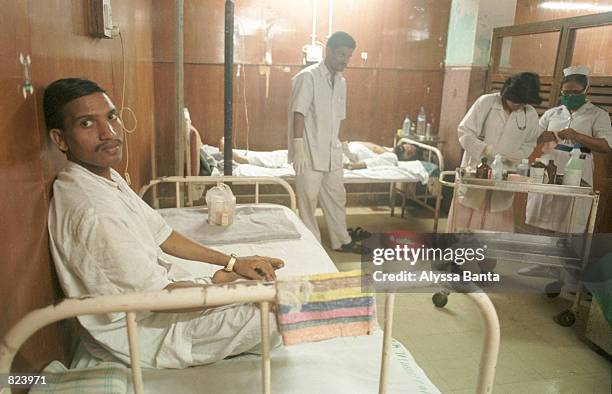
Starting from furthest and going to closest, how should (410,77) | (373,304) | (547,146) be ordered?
(410,77), (547,146), (373,304)

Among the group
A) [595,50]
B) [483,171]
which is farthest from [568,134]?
[595,50]

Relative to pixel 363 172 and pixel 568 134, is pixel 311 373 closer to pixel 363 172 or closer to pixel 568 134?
pixel 568 134

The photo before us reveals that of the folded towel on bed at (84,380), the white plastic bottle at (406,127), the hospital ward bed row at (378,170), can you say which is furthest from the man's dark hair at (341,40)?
the folded towel on bed at (84,380)

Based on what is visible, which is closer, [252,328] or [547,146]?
[252,328]

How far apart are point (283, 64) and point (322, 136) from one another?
6.29ft

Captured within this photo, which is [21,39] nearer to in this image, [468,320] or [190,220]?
[190,220]

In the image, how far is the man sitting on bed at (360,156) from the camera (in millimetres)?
4844

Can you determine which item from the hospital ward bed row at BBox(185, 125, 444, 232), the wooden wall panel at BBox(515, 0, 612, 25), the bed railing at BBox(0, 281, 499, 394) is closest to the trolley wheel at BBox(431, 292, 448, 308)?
the hospital ward bed row at BBox(185, 125, 444, 232)

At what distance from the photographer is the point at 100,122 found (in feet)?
4.73

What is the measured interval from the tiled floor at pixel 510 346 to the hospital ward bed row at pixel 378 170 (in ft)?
4.47

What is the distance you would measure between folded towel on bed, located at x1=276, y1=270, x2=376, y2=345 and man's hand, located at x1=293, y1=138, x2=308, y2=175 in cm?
268

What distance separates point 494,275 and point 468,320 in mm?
830

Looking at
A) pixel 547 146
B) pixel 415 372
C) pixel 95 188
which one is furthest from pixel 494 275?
pixel 95 188

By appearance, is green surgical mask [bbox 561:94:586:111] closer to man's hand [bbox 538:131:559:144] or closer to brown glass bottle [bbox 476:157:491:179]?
man's hand [bbox 538:131:559:144]
